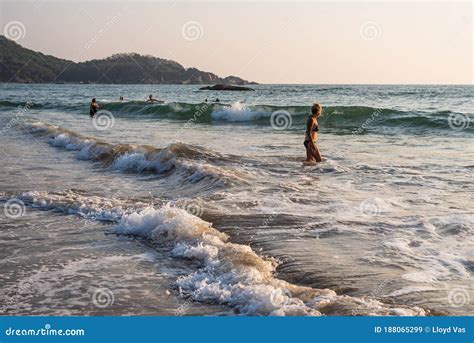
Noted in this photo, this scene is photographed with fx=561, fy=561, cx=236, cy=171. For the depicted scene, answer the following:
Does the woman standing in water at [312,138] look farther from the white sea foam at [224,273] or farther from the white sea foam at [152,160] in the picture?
the white sea foam at [224,273]

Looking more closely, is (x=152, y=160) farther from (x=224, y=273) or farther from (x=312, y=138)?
(x=224, y=273)

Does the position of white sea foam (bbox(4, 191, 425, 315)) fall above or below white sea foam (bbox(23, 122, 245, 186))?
below

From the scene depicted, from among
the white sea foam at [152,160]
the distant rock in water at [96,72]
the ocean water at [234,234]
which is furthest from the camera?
the distant rock in water at [96,72]

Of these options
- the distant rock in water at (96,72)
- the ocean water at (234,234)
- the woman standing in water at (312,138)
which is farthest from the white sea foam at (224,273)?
the distant rock in water at (96,72)

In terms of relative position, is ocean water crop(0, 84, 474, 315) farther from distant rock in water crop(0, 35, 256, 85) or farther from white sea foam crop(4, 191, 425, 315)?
distant rock in water crop(0, 35, 256, 85)

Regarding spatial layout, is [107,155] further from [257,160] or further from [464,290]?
[464,290]

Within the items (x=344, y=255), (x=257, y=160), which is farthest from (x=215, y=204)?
(x=257, y=160)

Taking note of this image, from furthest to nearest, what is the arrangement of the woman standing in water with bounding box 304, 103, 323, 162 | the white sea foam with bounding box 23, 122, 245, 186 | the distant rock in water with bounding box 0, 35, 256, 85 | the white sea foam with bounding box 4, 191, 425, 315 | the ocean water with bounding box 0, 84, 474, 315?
the distant rock in water with bounding box 0, 35, 256, 85
the woman standing in water with bounding box 304, 103, 323, 162
the white sea foam with bounding box 23, 122, 245, 186
the ocean water with bounding box 0, 84, 474, 315
the white sea foam with bounding box 4, 191, 425, 315

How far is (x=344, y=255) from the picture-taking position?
6.77 m

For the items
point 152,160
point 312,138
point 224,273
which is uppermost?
point 312,138

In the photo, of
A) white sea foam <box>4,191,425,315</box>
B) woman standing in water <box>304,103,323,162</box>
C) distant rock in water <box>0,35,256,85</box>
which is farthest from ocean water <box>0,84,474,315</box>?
distant rock in water <box>0,35,256,85</box>

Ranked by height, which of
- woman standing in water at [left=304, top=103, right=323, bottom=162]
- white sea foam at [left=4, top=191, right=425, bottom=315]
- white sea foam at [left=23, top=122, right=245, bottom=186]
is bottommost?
white sea foam at [left=4, top=191, right=425, bottom=315]

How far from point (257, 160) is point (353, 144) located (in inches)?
240

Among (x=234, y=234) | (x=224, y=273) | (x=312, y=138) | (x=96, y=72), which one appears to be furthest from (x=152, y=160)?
(x=96, y=72)
